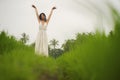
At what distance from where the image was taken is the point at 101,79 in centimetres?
170

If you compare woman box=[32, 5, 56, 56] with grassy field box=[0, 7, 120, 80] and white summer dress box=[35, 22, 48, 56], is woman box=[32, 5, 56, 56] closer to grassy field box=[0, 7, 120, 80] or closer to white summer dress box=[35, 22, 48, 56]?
white summer dress box=[35, 22, 48, 56]

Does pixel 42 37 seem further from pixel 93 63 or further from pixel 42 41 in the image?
pixel 93 63

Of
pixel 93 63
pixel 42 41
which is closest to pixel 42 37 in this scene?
pixel 42 41

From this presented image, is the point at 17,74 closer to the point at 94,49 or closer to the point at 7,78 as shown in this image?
the point at 7,78

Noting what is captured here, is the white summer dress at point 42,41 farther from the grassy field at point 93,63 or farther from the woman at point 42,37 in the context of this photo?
the grassy field at point 93,63

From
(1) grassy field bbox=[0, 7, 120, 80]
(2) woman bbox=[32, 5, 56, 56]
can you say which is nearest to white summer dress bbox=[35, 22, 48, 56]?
(2) woman bbox=[32, 5, 56, 56]

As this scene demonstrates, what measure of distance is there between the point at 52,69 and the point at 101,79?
2.15 feet

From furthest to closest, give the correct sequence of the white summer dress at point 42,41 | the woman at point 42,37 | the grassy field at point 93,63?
the white summer dress at point 42,41 → the woman at point 42,37 → the grassy field at point 93,63

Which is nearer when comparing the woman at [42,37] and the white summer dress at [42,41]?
the woman at [42,37]

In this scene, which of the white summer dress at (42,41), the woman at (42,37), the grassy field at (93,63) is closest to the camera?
the grassy field at (93,63)

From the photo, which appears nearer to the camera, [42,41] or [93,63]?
[93,63]

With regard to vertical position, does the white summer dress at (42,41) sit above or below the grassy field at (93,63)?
above

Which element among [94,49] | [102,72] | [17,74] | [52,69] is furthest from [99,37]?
[17,74]

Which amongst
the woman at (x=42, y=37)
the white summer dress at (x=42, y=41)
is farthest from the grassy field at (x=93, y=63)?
the white summer dress at (x=42, y=41)
